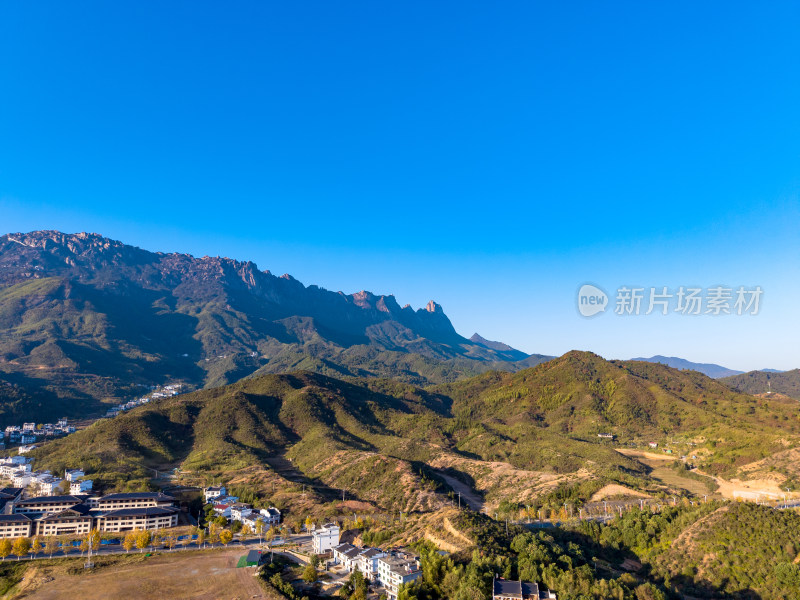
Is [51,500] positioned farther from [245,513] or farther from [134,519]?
[245,513]

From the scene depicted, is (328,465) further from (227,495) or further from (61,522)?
(61,522)

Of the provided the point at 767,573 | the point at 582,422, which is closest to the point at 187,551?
the point at 767,573

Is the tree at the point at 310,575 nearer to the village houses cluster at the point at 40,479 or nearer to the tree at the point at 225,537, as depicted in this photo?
the tree at the point at 225,537

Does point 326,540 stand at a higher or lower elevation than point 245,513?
higher

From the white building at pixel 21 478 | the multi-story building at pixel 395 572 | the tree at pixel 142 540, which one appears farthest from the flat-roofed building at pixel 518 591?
the white building at pixel 21 478

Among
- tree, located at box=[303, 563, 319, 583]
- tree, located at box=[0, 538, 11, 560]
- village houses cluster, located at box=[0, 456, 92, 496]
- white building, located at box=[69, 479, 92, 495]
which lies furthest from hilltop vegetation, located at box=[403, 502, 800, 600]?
village houses cluster, located at box=[0, 456, 92, 496]

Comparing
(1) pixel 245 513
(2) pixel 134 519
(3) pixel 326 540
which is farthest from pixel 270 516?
(2) pixel 134 519
